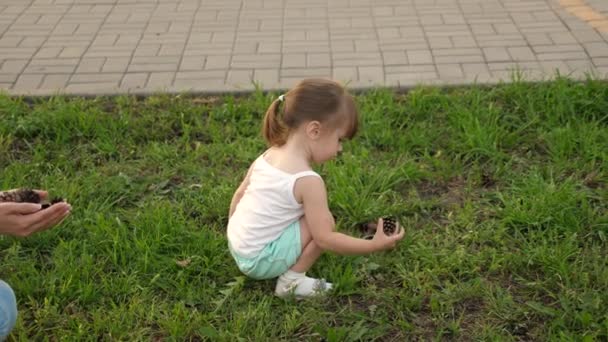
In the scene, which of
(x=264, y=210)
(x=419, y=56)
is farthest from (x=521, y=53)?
(x=264, y=210)

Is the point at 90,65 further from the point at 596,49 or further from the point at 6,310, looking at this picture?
the point at 596,49

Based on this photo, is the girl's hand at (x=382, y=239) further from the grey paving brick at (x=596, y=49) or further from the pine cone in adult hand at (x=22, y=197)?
the grey paving brick at (x=596, y=49)

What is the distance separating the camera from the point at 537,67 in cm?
498

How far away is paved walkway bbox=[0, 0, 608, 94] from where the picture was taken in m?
5.00

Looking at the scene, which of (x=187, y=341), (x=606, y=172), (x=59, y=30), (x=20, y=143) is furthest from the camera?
(x=59, y=30)

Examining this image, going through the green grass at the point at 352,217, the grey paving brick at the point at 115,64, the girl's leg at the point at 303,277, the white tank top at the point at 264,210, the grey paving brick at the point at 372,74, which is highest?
the white tank top at the point at 264,210

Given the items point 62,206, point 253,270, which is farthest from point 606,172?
point 62,206

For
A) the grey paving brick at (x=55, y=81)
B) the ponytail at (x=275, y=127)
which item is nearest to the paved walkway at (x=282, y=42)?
the grey paving brick at (x=55, y=81)

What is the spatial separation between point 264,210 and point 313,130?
35 cm

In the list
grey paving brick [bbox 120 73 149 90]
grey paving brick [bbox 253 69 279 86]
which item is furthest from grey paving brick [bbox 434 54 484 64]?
grey paving brick [bbox 120 73 149 90]

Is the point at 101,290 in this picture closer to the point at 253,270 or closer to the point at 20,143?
the point at 253,270

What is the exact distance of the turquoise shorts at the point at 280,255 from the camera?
2.95m

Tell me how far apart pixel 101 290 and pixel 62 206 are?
1.72ft

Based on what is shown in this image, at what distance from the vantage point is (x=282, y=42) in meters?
5.64
